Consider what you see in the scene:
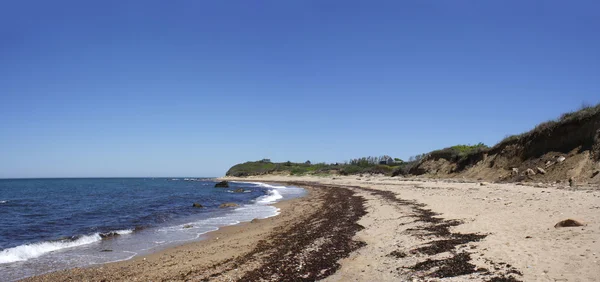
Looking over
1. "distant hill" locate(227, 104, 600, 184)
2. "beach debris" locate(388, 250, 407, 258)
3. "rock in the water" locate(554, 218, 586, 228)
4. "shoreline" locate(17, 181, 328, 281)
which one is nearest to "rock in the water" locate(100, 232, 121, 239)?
"shoreline" locate(17, 181, 328, 281)

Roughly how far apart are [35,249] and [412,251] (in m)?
13.1

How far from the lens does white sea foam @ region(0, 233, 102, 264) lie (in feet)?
39.8

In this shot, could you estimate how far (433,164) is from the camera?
4831 cm

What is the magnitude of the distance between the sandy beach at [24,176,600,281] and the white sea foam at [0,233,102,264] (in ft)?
11.5

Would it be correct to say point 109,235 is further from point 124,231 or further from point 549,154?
point 549,154

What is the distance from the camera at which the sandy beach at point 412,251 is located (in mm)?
6898

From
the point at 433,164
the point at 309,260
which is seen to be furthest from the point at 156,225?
the point at 433,164

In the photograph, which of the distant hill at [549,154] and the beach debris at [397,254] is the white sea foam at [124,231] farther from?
the distant hill at [549,154]

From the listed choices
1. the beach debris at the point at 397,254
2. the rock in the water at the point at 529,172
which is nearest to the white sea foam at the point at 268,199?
the rock in the water at the point at 529,172

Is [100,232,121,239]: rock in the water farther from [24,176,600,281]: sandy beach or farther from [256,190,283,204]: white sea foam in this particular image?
[256,190,283,204]: white sea foam

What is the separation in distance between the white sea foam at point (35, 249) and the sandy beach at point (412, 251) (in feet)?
11.5

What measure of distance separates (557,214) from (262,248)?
9123 mm

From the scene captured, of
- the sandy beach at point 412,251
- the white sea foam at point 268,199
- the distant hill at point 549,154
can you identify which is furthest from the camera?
the white sea foam at point 268,199

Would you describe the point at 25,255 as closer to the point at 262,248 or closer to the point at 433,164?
the point at 262,248
